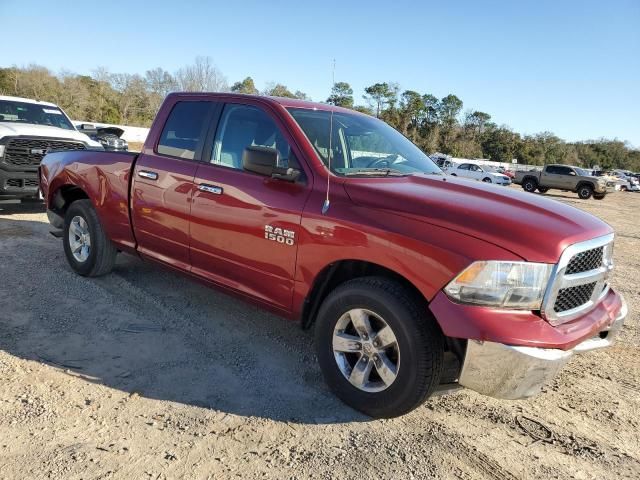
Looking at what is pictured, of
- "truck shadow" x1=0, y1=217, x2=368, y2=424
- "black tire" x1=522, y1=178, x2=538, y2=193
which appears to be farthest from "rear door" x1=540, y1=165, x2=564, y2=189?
"truck shadow" x1=0, y1=217, x2=368, y2=424

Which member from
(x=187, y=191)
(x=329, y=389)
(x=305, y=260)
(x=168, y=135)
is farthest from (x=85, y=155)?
(x=329, y=389)

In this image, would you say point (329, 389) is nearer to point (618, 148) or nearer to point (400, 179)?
point (400, 179)

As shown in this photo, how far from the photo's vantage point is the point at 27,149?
25.7 ft

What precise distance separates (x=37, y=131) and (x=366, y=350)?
7726 mm

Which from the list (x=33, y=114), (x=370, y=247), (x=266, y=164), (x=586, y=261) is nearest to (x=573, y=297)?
(x=586, y=261)

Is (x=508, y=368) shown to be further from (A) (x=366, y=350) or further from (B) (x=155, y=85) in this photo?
(B) (x=155, y=85)

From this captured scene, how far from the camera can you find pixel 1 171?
7.48 metres

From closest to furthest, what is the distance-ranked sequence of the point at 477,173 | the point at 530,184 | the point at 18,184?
1. the point at 18,184
2. the point at 530,184
3. the point at 477,173

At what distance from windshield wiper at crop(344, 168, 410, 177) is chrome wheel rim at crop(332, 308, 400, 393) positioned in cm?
101

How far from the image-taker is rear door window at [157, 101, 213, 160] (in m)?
4.04

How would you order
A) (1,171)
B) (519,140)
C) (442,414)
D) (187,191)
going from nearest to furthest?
(442,414) → (187,191) → (1,171) → (519,140)

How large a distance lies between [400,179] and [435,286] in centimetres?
111

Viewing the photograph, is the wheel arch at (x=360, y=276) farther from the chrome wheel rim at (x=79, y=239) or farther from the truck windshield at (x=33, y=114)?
the truck windshield at (x=33, y=114)

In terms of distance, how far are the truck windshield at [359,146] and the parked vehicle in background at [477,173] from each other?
1118 inches
